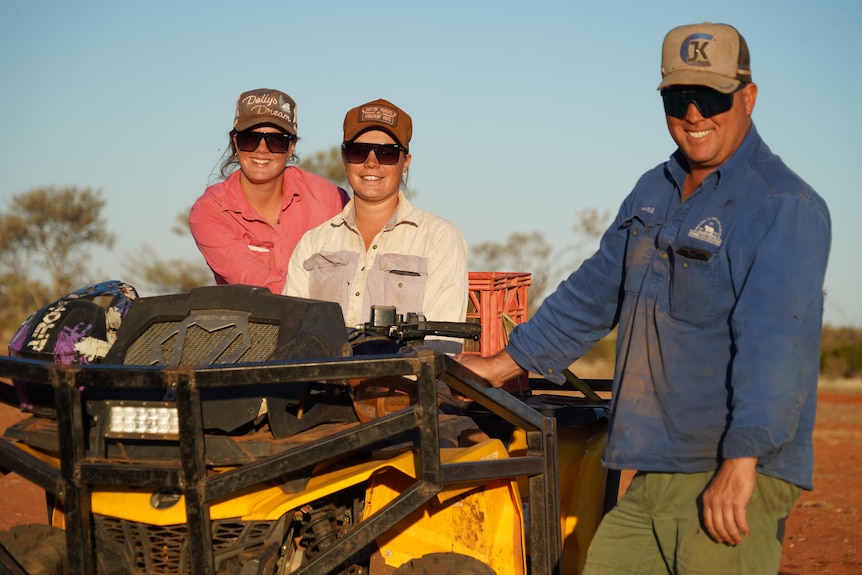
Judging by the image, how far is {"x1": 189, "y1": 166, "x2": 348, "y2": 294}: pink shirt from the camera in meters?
5.36

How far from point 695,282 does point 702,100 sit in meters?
0.54

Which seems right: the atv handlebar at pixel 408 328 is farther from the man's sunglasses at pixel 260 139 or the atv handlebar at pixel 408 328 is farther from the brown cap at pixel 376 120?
the man's sunglasses at pixel 260 139

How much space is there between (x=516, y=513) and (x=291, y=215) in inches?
91.7

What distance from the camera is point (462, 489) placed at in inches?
144

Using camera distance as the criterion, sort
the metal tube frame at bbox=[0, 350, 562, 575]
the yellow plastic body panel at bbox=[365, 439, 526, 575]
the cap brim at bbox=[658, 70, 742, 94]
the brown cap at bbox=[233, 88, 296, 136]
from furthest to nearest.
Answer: the brown cap at bbox=[233, 88, 296, 136], the yellow plastic body panel at bbox=[365, 439, 526, 575], the cap brim at bbox=[658, 70, 742, 94], the metal tube frame at bbox=[0, 350, 562, 575]

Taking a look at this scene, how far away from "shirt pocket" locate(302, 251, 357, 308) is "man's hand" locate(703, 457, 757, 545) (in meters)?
2.14

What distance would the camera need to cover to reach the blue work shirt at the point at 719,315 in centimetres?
301

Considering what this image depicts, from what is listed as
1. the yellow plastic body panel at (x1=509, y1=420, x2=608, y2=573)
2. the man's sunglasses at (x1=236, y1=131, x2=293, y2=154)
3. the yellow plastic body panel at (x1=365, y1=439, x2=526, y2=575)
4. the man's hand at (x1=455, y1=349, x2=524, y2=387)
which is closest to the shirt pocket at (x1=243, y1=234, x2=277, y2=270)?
the man's sunglasses at (x1=236, y1=131, x2=293, y2=154)

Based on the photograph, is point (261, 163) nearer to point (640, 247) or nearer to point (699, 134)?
point (640, 247)

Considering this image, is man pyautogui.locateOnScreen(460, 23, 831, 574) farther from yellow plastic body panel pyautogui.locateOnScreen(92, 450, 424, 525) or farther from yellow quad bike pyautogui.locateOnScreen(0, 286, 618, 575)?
yellow plastic body panel pyautogui.locateOnScreen(92, 450, 424, 525)

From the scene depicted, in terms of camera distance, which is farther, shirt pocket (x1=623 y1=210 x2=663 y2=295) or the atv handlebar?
the atv handlebar

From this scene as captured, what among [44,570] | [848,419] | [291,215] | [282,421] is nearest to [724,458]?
[282,421]

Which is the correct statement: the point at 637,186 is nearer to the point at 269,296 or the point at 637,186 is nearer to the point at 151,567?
the point at 269,296

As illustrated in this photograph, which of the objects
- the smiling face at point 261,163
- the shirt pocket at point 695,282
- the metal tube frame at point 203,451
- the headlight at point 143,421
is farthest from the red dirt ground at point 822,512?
the headlight at point 143,421
